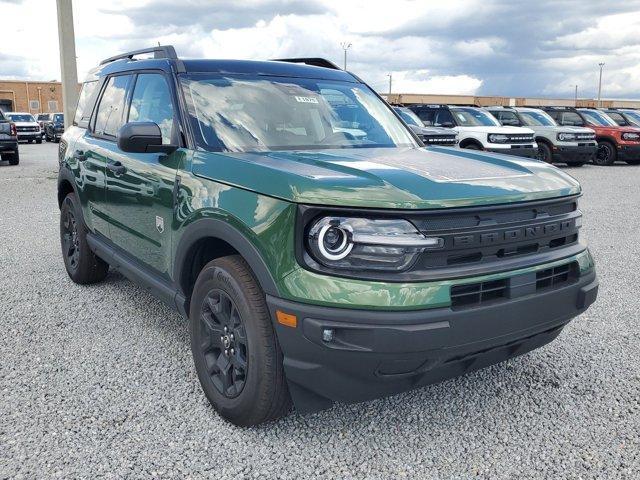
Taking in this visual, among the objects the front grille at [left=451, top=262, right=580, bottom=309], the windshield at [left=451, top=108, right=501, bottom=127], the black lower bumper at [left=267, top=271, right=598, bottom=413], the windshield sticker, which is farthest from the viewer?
the windshield at [left=451, top=108, right=501, bottom=127]

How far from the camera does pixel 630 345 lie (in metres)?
4.02

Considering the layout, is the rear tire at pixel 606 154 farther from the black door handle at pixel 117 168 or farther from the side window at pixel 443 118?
the black door handle at pixel 117 168

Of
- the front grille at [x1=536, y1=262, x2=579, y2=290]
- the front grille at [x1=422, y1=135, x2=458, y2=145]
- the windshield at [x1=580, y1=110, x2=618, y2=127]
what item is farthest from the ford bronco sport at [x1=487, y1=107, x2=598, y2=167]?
the front grille at [x1=536, y1=262, x2=579, y2=290]

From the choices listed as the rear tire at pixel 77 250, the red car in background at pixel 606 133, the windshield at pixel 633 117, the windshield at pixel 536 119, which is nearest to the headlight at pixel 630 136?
the red car in background at pixel 606 133

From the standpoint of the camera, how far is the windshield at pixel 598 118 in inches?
758

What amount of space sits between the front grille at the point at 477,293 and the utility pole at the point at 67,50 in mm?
12735

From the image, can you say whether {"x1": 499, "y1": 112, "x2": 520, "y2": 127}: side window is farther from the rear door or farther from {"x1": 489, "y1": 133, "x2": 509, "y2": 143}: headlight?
the rear door

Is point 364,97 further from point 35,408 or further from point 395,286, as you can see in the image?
point 35,408

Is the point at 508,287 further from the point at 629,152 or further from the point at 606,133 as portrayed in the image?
the point at 629,152

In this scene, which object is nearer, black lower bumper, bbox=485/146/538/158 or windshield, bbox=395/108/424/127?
windshield, bbox=395/108/424/127

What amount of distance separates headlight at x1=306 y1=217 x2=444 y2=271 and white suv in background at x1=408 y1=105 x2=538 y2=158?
42.8ft

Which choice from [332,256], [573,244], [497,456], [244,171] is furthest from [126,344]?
[573,244]

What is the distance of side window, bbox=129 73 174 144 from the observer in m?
3.56

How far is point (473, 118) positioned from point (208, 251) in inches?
574
